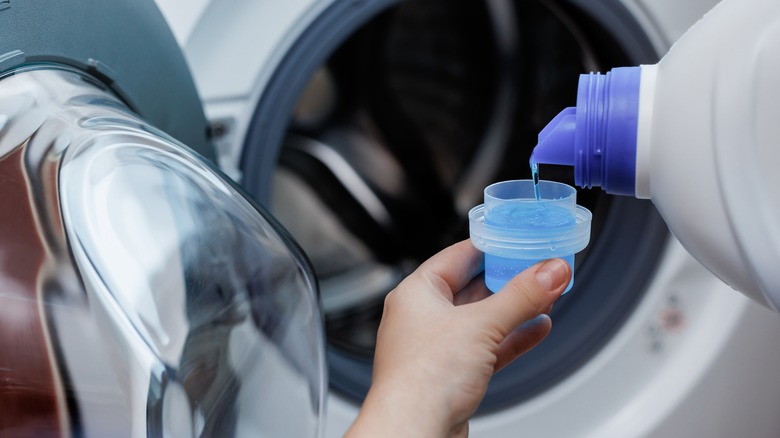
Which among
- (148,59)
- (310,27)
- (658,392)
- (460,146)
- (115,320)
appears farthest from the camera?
(460,146)

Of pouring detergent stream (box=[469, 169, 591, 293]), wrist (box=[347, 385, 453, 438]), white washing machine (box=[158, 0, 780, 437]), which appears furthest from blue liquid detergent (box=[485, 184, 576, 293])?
white washing machine (box=[158, 0, 780, 437])

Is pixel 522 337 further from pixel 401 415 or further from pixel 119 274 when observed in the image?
pixel 119 274

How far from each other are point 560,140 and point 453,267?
0.12 metres

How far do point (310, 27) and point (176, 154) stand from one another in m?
0.25

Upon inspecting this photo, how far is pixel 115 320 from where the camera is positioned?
1.35ft

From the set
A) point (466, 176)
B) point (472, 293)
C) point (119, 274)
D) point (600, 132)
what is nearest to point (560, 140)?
point (600, 132)

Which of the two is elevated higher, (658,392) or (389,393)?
(389,393)

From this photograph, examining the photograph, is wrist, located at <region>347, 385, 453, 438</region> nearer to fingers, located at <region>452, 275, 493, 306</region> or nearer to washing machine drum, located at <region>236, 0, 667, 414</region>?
fingers, located at <region>452, 275, 493, 306</region>

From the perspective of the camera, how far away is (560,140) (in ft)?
1.56

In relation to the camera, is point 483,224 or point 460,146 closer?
point 483,224

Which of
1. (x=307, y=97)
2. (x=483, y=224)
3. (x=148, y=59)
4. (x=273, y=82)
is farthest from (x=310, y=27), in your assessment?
(x=307, y=97)

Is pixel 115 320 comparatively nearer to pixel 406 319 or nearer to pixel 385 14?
pixel 406 319

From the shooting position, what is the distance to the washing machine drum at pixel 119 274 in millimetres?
415

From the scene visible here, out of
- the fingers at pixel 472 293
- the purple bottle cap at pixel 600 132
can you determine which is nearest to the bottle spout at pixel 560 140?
the purple bottle cap at pixel 600 132
